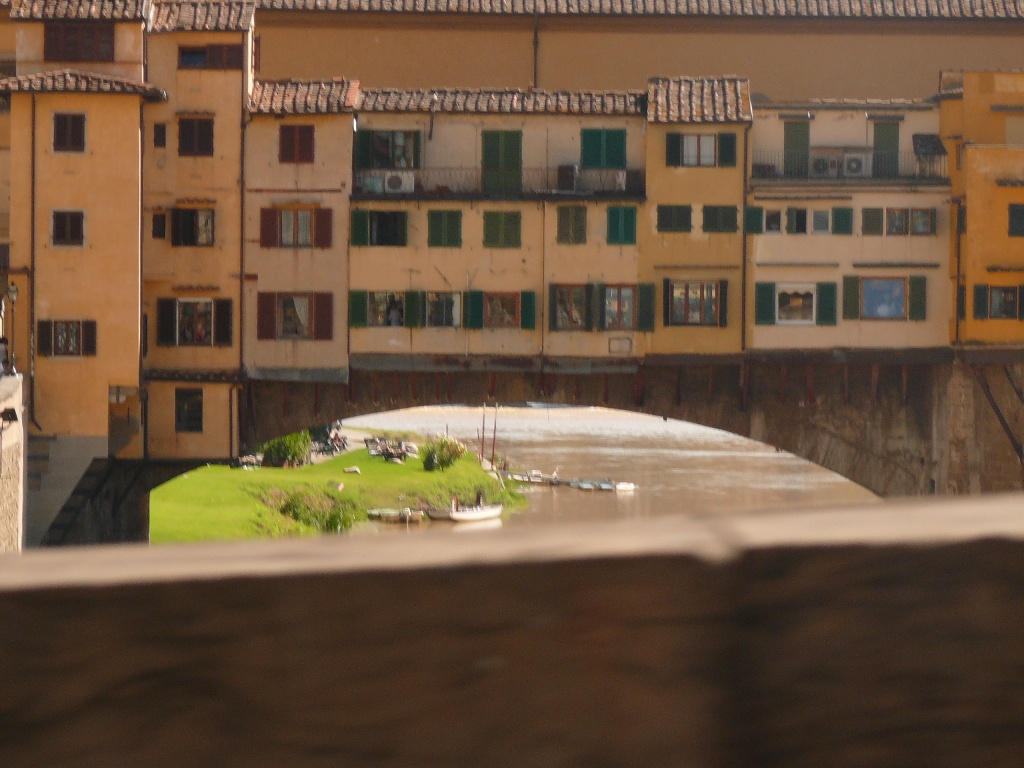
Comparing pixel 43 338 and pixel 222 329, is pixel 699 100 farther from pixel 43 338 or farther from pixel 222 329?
pixel 43 338

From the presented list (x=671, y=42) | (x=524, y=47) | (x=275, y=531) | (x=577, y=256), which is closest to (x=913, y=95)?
(x=671, y=42)

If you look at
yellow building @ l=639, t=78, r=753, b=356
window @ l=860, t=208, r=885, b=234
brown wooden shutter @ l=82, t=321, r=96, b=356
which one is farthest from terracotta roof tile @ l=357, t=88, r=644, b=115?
brown wooden shutter @ l=82, t=321, r=96, b=356

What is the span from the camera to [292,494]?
38312 millimetres

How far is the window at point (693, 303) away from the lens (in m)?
26.7

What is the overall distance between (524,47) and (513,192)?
7471mm

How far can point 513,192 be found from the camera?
26.9 meters

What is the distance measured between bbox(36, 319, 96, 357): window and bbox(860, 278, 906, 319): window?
46.1 ft

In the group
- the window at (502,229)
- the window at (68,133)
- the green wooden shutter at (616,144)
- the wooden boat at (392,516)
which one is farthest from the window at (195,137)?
the wooden boat at (392,516)

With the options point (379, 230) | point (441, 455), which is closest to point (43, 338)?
point (379, 230)

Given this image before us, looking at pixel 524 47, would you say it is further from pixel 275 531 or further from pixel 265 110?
pixel 275 531

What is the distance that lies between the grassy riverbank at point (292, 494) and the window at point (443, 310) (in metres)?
6.86

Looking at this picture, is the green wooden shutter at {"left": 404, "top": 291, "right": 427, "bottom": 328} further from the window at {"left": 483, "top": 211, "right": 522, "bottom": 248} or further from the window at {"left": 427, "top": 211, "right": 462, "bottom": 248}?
the window at {"left": 483, "top": 211, "right": 522, "bottom": 248}

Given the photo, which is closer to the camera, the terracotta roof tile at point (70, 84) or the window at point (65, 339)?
the terracotta roof tile at point (70, 84)

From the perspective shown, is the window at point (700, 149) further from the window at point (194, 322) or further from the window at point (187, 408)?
the window at point (187, 408)
